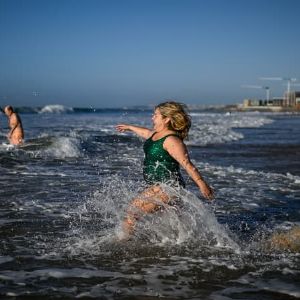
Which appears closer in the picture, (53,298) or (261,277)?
(53,298)

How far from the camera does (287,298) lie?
3844mm

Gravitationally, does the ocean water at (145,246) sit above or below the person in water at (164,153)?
below

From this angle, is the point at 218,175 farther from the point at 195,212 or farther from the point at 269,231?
the point at 195,212

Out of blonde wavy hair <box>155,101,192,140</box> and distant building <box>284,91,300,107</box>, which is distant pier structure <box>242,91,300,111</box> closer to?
distant building <box>284,91,300,107</box>

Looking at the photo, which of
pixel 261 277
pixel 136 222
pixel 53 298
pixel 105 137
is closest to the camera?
pixel 53 298

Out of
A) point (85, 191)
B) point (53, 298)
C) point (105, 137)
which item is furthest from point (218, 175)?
point (105, 137)

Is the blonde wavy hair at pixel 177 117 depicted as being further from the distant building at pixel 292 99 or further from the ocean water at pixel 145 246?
the distant building at pixel 292 99

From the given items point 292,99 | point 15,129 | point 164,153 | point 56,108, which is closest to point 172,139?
point 164,153

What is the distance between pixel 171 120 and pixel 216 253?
151cm

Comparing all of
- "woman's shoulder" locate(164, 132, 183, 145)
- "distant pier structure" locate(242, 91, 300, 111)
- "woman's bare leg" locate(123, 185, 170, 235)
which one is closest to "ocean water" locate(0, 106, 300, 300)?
"woman's bare leg" locate(123, 185, 170, 235)

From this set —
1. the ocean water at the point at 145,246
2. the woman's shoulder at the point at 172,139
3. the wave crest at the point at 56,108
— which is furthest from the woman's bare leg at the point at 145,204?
the wave crest at the point at 56,108

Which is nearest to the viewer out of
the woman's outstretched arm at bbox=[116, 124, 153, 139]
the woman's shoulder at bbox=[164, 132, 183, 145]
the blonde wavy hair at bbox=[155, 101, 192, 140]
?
the woman's shoulder at bbox=[164, 132, 183, 145]

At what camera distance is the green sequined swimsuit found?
5148 millimetres

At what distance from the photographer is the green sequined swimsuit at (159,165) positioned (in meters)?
5.15
